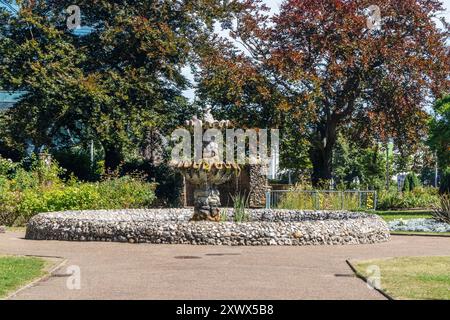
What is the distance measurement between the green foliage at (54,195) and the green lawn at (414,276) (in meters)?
13.7

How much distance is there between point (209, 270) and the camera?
12.8m

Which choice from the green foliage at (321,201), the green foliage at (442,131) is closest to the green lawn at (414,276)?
the green foliage at (321,201)

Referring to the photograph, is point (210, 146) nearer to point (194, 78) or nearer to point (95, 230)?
point (95, 230)

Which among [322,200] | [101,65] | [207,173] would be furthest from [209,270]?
[101,65]

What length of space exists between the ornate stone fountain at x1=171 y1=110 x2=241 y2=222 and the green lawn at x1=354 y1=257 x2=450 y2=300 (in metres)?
6.89

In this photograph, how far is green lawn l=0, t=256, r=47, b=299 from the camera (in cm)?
1063

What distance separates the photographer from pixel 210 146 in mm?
20391

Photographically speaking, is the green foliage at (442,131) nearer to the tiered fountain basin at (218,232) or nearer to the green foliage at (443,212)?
the green foliage at (443,212)

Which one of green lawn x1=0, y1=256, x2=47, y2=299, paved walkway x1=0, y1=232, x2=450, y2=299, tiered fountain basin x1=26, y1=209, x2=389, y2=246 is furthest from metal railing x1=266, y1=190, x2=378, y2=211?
green lawn x1=0, y1=256, x2=47, y2=299

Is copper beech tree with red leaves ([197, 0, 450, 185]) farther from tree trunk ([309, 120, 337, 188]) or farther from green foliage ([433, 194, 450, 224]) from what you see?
green foliage ([433, 194, 450, 224])

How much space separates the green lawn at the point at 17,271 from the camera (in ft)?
34.9

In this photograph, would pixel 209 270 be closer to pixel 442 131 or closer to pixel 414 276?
pixel 414 276
